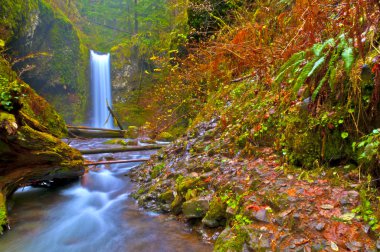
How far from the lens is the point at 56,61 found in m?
20.4

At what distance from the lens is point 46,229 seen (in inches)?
143

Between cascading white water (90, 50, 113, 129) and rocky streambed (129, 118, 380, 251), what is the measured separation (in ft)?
57.1

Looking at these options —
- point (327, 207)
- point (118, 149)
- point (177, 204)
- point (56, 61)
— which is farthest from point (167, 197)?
point (56, 61)

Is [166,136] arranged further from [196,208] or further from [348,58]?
[348,58]

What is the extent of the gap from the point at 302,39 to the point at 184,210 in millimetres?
2536

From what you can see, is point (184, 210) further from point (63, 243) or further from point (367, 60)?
point (367, 60)

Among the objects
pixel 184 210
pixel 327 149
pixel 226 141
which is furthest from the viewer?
pixel 226 141

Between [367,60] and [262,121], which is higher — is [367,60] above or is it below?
above

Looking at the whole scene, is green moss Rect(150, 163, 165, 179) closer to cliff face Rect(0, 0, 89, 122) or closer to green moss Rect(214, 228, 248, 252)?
green moss Rect(214, 228, 248, 252)

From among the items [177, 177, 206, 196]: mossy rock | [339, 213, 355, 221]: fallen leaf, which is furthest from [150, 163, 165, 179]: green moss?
[339, 213, 355, 221]: fallen leaf

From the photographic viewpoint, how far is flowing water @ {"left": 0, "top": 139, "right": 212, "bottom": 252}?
314cm

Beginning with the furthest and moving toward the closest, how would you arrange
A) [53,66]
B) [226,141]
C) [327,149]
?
[53,66] < [226,141] < [327,149]

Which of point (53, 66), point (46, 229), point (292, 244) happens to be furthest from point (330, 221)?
point (53, 66)

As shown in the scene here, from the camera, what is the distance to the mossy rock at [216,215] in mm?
2967
